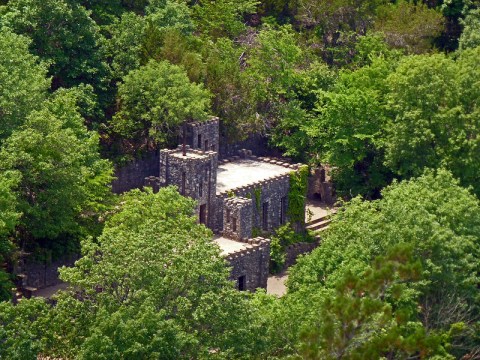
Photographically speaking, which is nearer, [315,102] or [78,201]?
[78,201]

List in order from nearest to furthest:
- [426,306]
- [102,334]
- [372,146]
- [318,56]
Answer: [102,334] → [426,306] → [372,146] → [318,56]

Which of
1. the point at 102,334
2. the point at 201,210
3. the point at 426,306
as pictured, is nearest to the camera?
the point at 102,334

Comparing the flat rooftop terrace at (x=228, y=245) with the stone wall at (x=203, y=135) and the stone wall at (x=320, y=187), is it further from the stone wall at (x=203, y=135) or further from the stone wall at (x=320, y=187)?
the stone wall at (x=320, y=187)

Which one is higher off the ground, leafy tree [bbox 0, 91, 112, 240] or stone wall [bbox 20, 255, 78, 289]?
leafy tree [bbox 0, 91, 112, 240]

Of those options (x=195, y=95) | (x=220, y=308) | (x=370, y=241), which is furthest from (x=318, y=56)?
(x=220, y=308)

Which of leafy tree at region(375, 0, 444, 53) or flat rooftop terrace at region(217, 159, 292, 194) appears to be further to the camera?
leafy tree at region(375, 0, 444, 53)

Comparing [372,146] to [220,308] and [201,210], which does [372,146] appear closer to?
[201,210]

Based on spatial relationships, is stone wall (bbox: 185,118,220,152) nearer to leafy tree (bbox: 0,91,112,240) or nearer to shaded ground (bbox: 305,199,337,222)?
shaded ground (bbox: 305,199,337,222)

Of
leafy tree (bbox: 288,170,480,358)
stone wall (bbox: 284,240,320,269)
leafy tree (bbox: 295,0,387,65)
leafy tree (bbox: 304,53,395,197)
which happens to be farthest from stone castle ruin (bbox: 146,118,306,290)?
leafy tree (bbox: 295,0,387,65)
